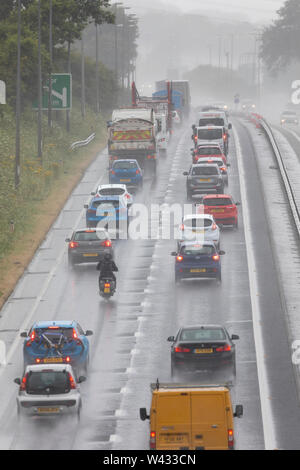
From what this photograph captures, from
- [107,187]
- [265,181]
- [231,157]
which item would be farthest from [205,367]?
[231,157]

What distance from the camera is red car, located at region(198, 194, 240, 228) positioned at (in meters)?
50.4

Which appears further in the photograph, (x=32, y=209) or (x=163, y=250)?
(x=32, y=209)

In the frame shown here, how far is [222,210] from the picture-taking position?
50469 mm

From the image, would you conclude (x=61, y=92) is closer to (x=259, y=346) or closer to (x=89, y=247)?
(x=89, y=247)

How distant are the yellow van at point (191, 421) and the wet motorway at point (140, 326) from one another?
2.76m

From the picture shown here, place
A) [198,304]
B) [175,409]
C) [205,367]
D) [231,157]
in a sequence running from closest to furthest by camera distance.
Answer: [175,409] < [205,367] < [198,304] < [231,157]

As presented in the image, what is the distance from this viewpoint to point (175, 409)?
2177 cm

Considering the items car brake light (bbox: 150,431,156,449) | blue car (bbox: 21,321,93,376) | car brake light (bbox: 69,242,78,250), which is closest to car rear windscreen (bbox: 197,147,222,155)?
car brake light (bbox: 69,242,78,250)

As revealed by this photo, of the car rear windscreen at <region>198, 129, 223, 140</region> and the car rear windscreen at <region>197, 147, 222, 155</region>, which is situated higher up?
the car rear windscreen at <region>198, 129, 223, 140</region>

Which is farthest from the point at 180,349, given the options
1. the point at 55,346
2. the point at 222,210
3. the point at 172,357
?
the point at 222,210

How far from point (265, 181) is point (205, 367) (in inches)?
1460

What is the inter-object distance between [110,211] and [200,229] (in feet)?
21.9

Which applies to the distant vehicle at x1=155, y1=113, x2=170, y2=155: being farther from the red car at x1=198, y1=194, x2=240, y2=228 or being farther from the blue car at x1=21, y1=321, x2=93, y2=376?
the blue car at x1=21, y1=321, x2=93, y2=376
